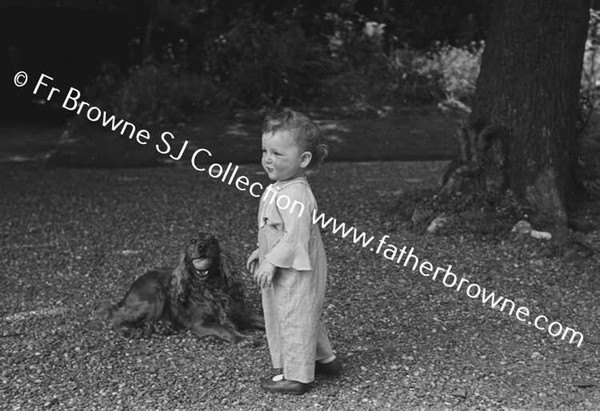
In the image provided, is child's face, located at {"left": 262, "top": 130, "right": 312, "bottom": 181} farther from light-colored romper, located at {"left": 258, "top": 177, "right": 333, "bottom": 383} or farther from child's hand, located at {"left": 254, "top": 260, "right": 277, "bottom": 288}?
child's hand, located at {"left": 254, "top": 260, "right": 277, "bottom": 288}

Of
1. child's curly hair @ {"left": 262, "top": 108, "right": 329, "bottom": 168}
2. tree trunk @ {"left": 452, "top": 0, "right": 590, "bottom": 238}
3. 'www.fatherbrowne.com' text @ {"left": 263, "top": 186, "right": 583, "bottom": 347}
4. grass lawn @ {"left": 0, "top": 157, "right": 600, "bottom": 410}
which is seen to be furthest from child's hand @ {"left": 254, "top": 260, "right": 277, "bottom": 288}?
tree trunk @ {"left": 452, "top": 0, "right": 590, "bottom": 238}

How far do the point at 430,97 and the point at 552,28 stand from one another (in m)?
8.27

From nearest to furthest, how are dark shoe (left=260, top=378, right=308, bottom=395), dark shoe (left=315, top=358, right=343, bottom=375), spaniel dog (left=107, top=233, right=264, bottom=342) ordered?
dark shoe (left=260, top=378, right=308, bottom=395) → dark shoe (left=315, top=358, right=343, bottom=375) → spaniel dog (left=107, top=233, right=264, bottom=342)

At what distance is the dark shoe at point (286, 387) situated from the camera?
14.0ft

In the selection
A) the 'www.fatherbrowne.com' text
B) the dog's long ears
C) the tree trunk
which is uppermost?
the tree trunk

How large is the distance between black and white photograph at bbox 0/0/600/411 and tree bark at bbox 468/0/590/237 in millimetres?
18

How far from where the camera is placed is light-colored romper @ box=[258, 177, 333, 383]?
4.00 m

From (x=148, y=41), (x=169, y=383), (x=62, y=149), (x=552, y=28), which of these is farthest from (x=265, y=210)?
(x=148, y=41)

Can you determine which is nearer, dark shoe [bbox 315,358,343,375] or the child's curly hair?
the child's curly hair

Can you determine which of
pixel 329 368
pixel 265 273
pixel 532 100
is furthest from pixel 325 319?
pixel 532 100

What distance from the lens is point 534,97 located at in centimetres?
737

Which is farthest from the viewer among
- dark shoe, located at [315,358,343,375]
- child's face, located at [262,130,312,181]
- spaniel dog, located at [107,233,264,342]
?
spaniel dog, located at [107,233,264,342]

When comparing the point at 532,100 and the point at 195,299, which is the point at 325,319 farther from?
the point at 532,100

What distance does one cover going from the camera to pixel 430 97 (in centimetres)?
1552
